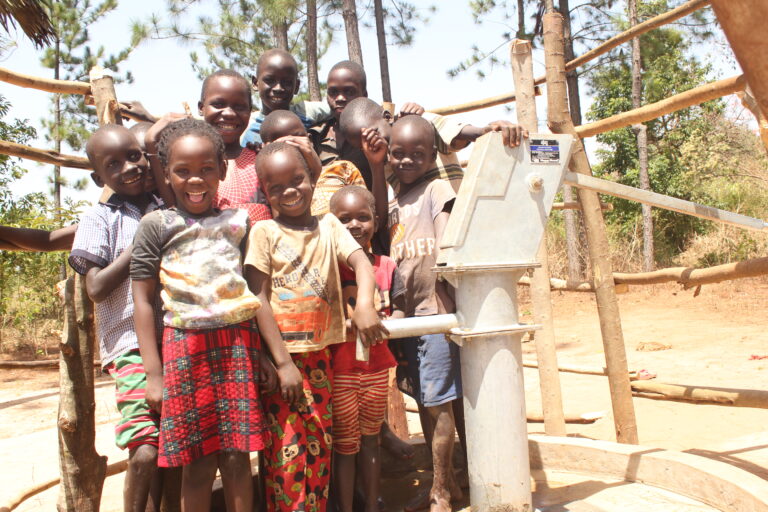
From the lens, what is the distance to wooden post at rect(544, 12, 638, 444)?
126 inches

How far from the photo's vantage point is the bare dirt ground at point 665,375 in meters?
4.21

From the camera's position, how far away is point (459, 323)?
4.91 feet

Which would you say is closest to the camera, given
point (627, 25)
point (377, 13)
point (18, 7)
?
point (18, 7)

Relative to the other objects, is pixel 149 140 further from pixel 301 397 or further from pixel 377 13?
pixel 377 13

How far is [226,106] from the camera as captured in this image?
2395 mm

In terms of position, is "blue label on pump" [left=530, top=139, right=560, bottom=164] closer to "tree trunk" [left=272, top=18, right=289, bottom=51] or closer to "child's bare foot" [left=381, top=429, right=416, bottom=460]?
"child's bare foot" [left=381, top=429, right=416, bottom=460]

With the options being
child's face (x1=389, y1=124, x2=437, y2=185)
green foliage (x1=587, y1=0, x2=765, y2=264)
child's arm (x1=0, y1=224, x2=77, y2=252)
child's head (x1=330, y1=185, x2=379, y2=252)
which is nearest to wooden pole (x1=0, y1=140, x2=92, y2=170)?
child's arm (x1=0, y1=224, x2=77, y2=252)

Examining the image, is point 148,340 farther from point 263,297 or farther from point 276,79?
point 276,79

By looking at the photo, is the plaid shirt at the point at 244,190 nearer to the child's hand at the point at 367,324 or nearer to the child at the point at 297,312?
the child at the point at 297,312

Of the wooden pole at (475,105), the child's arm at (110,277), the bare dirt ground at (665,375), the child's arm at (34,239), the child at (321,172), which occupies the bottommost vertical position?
the bare dirt ground at (665,375)

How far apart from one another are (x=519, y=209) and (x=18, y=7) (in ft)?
11.8

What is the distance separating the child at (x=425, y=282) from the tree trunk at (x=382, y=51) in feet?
30.6

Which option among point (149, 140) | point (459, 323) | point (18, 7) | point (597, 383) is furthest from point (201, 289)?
point (597, 383)

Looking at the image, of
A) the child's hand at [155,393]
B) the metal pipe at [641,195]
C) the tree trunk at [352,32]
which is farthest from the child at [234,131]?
the tree trunk at [352,32]
